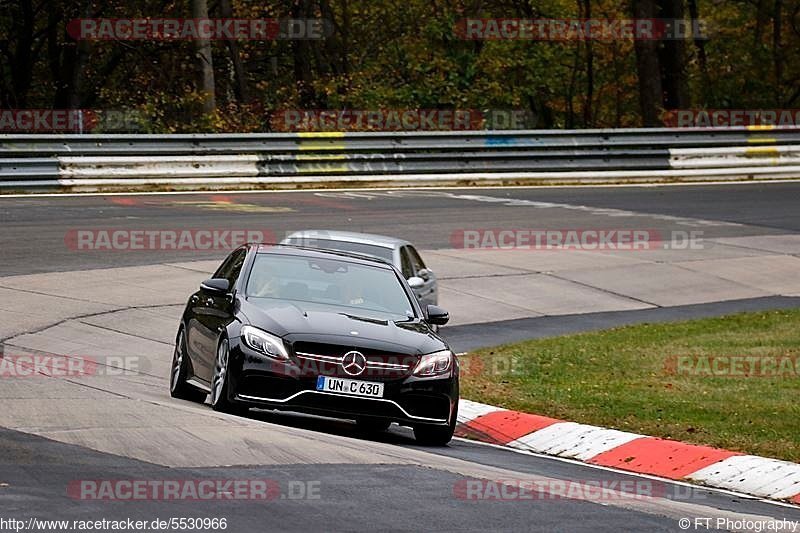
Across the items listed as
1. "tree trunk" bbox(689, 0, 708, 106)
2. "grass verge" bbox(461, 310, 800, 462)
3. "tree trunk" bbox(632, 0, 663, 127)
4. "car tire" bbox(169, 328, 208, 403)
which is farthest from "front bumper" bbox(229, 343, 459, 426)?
"tree trunk" bbox(689, 0, 708, 106)

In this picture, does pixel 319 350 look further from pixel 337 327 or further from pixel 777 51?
pixel 777 51

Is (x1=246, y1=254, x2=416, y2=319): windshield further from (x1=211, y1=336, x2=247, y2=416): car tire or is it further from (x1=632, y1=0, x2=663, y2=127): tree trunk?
(x1=632, y1=0, x2=663, y2=127): tree trunk

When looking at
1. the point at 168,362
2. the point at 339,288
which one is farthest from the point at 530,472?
the point at 168,362

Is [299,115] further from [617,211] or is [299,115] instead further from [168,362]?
[168,362]

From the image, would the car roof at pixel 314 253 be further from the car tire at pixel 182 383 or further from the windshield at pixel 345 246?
the windshield at pixel 345 246

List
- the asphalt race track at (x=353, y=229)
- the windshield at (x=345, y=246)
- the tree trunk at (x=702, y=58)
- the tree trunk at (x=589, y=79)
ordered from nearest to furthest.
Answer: the asphalt race track at (x=353, y=229) → the windshield at (x=345, y=246) → the tree trunk at (x=702, y=58) → the tree trunk at (x=589, y=79)

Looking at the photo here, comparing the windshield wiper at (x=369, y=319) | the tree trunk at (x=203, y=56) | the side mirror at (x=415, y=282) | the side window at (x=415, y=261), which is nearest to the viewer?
the windshield wiper at (x=369, y=319)

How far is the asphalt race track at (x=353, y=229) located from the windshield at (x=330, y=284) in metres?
0.99

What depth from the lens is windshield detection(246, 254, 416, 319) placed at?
1161cm

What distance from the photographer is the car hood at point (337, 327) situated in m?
10.6

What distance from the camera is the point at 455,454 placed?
10648mm

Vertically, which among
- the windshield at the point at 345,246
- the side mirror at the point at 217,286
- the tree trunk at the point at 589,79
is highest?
the tree trunk at the point at 589,79

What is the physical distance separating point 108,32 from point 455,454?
3085 cm

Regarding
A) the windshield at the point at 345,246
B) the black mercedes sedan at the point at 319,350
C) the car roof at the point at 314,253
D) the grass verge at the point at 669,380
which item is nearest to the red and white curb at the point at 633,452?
the grass verge at the point at 669,380
